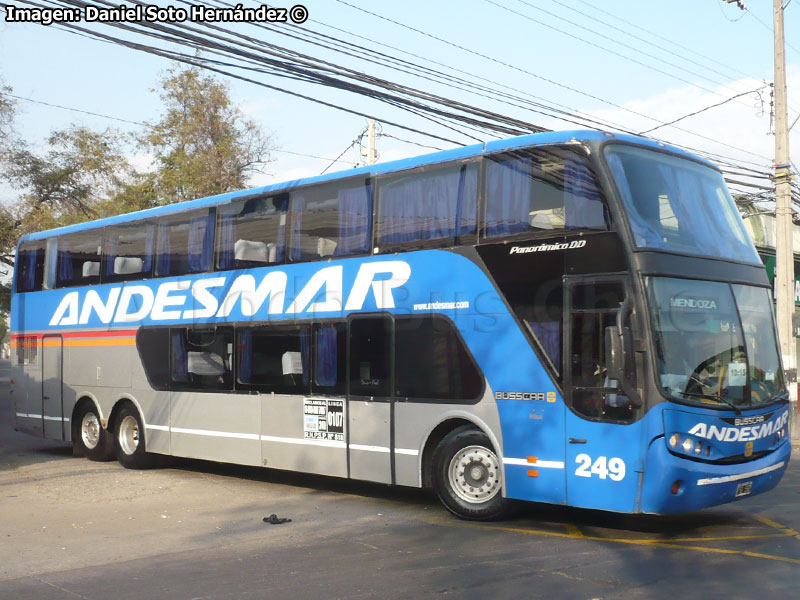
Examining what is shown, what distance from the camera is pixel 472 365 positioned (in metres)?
10.2

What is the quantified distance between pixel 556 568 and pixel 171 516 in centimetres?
504

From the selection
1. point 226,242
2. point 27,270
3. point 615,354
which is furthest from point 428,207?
point 27,270

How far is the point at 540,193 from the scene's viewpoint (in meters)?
9.74

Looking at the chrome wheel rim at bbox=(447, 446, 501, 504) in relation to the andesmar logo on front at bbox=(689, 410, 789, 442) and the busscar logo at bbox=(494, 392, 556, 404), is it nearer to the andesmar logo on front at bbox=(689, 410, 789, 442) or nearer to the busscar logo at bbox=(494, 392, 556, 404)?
the busscar logo at bbox=(494, 392, 556, 404)

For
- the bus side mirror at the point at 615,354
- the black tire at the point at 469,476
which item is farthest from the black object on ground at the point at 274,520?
the bus side mirror at the point at 615,354

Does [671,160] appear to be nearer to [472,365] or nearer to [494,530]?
[472,365]

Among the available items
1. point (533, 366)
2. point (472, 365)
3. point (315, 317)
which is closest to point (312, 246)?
point (315, 317)

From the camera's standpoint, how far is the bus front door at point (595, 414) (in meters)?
8.76

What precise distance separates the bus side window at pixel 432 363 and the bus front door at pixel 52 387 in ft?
28.2

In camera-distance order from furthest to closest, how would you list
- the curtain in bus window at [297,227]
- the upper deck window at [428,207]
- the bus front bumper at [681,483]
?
the curtain in bus window at [297,227] → the upper deck window at [428,207] → the bus front bumper at [681,483]

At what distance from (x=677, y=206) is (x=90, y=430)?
11425 millimetres

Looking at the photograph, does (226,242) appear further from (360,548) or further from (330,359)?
(360,548)

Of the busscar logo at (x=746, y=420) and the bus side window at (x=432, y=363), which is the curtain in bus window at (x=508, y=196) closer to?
the bus side window at (x=432, y=363)

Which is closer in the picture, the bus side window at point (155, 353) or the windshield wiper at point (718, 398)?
the windshield wiper at point (718, 398)
